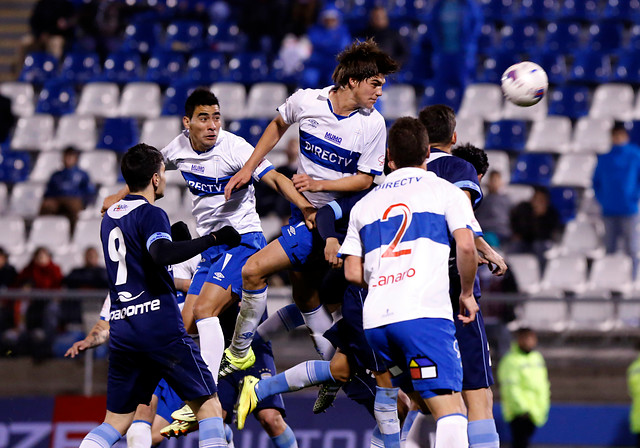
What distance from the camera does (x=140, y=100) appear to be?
15320 mm

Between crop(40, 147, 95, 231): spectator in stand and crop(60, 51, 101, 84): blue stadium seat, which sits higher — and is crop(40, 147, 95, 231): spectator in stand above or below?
below

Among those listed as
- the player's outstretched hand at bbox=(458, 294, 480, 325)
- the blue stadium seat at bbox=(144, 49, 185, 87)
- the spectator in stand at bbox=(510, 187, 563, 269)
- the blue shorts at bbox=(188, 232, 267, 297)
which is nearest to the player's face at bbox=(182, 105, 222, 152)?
the blue shorts at bbox=(188, 232, 267, 297)

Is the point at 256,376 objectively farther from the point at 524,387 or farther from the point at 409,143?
the point at 524,387

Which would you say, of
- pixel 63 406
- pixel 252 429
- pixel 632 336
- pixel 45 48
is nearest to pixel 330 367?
pixel 252 429

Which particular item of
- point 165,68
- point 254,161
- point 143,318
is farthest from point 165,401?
point 165,68

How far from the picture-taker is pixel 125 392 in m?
6.50

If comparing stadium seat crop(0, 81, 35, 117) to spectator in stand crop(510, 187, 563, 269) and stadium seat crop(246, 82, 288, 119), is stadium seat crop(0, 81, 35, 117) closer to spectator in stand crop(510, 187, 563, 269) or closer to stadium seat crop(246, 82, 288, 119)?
stadium seat crop(246, 82, 288, 119)

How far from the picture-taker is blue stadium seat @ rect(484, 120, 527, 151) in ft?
45.3

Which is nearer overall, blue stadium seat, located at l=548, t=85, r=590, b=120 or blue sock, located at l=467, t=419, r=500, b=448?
blue sock, located at l=467, t=419, r=500, b=448

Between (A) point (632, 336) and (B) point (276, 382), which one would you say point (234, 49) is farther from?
(B) point (276, 382)

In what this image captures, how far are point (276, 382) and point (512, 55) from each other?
876cm

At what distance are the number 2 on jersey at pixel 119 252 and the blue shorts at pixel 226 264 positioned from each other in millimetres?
990

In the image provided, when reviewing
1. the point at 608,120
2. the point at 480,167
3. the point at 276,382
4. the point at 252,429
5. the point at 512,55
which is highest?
the point at 512,55

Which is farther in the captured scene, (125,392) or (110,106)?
(110,106)
